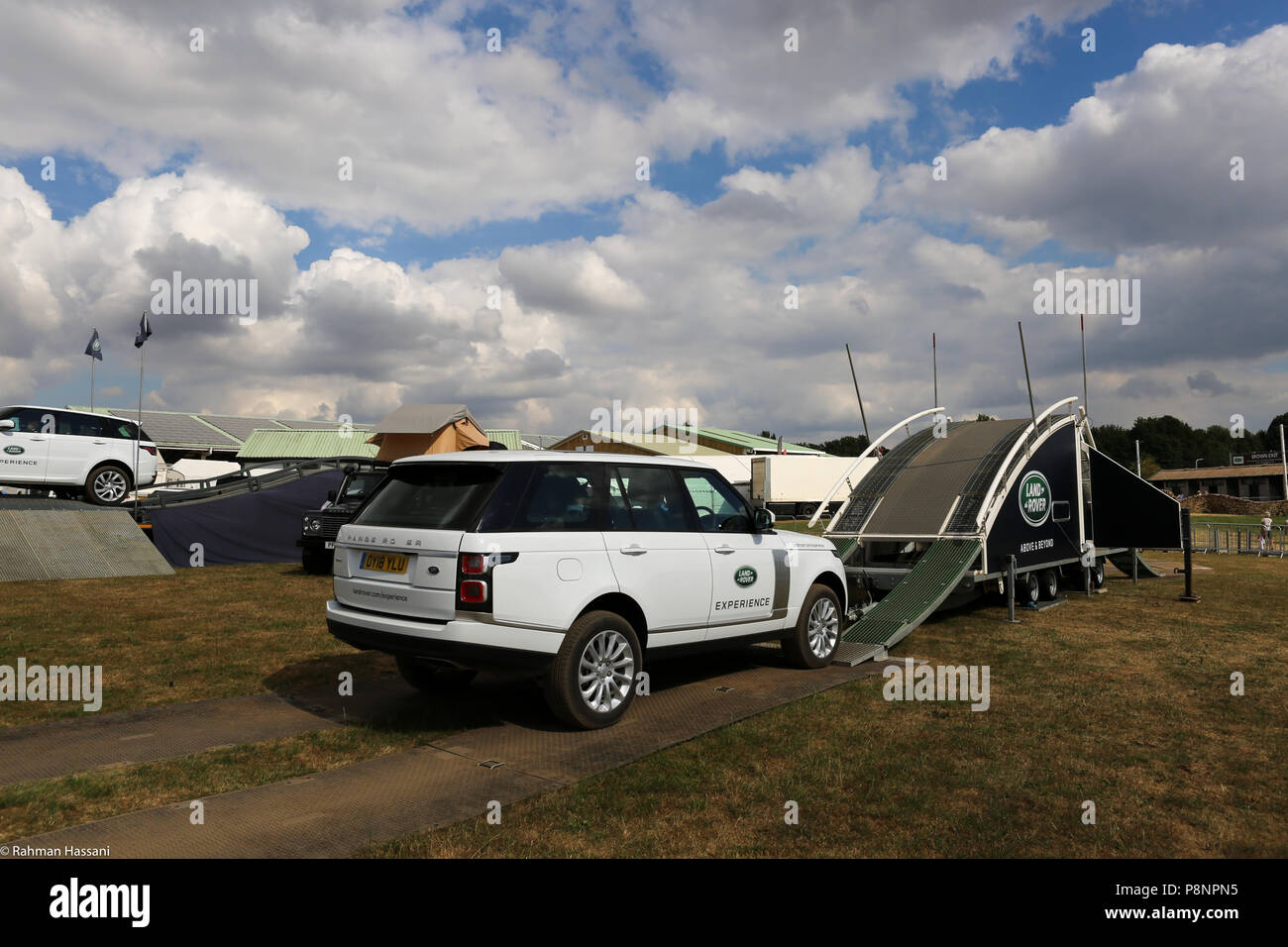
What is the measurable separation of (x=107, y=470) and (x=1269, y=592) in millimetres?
21262

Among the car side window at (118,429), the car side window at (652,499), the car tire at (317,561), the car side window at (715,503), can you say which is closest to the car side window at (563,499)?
the car side window at (652,499)

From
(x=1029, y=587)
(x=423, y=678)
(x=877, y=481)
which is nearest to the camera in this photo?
(x=423, y=678)

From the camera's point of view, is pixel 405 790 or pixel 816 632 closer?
pixel 405 790

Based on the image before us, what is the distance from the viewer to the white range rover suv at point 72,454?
14570 mm

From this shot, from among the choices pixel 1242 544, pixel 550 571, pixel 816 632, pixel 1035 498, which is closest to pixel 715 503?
pixel 816 632

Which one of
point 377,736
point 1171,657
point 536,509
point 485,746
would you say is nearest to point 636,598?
point 536,509

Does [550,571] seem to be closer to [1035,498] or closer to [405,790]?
[405,790]

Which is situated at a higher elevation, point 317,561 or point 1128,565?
point 317,561

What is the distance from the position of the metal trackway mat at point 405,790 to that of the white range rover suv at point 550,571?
42 centimetres

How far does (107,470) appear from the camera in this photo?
52.4 feet

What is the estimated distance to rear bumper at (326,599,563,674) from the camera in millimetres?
4992

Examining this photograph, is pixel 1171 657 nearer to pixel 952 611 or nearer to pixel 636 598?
pixel 952 611

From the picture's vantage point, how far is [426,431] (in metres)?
17.0

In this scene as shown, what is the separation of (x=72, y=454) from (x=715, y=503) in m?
14.3
